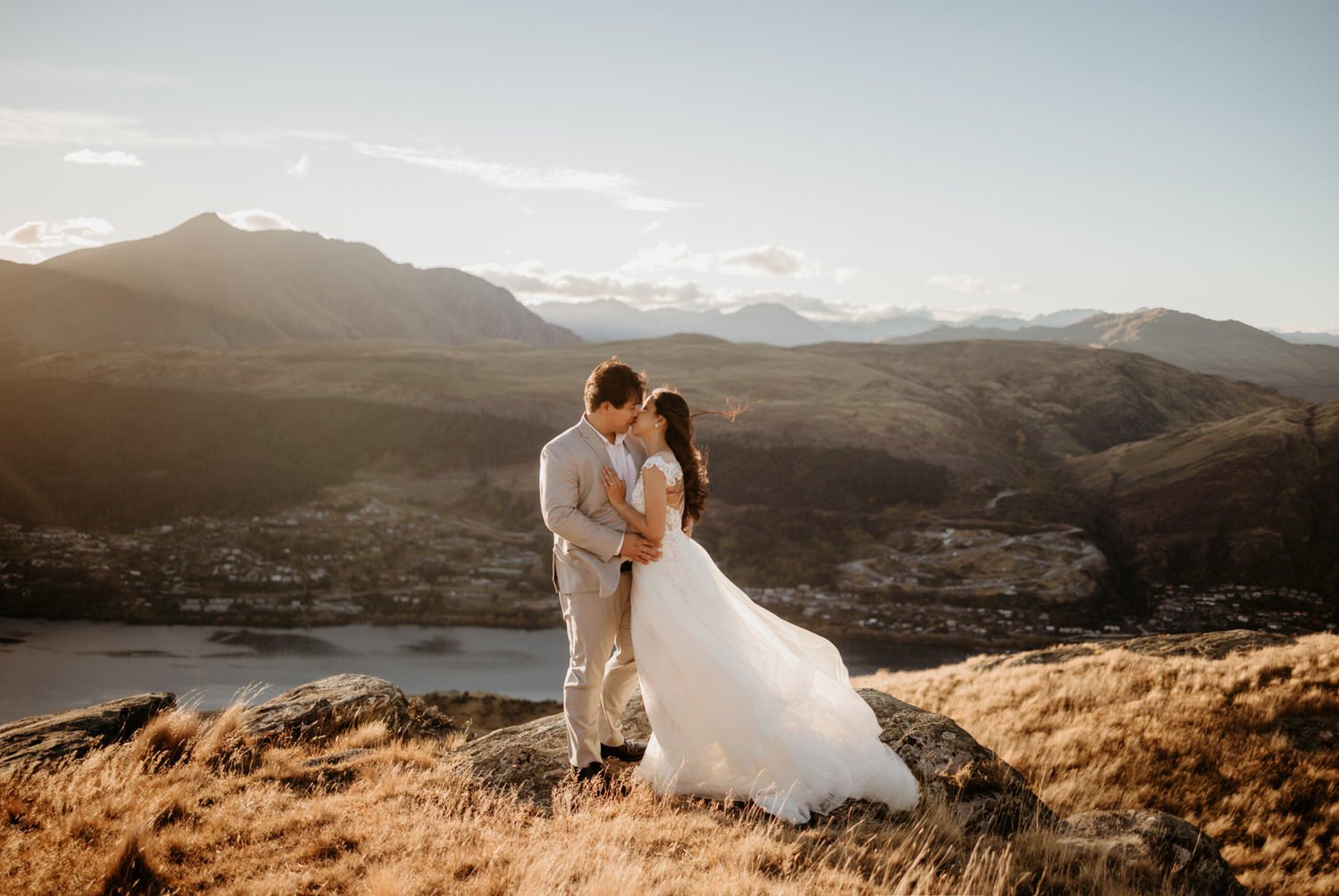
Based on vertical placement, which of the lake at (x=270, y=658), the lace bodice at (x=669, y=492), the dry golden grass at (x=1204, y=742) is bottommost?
the lake at (x=270, y=658)

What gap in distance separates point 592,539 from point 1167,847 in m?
5.04

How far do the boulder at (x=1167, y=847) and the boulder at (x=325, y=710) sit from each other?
23.8 feet

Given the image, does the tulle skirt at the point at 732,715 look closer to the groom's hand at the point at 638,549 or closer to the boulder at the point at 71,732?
the groom's hand at the point at 638,549

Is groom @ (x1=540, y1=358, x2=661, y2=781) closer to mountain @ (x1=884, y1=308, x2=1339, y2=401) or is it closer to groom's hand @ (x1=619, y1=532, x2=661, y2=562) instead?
groom's hand @ (x1=619, y1=532, x2=661, y2=562)

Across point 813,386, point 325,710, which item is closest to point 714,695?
point 325,710

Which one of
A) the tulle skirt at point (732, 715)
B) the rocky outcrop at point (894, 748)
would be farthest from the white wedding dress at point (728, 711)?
the rocky outcrop at point (894, 748)

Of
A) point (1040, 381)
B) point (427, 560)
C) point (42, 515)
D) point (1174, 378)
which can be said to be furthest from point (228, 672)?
point (1174, 378)

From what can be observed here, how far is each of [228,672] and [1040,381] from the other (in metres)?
137

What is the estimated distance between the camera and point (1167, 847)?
5.82 m

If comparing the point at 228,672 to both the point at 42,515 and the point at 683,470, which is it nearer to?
the point at 42,515

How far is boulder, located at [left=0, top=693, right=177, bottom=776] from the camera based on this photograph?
21.0ft

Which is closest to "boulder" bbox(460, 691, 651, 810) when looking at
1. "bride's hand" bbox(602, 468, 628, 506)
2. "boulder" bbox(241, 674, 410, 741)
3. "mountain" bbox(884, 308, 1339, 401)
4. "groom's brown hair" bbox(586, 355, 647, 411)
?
"boulder" bbox(241, 674, 410, 741)

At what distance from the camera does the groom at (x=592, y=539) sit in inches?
252

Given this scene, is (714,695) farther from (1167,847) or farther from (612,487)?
(1167,847)
